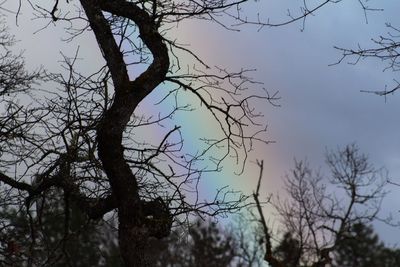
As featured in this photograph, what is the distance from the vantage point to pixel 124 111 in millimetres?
6051

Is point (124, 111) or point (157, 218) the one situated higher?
point (124, 111)

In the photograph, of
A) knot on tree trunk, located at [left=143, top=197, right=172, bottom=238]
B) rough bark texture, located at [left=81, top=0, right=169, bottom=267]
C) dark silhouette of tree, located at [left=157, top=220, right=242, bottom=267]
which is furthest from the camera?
dark silhouette of tree, located at [left=157, top=220, right=242, bottom=267]

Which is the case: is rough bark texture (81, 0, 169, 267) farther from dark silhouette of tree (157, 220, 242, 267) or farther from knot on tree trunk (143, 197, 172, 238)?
dark silhouette of tree (157, 220, 242, 267)

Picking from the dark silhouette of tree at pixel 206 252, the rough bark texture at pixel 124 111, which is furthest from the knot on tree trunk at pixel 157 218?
the dark silhouette of tree at pixel 206 252

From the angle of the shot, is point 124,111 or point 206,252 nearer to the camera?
point 124,111

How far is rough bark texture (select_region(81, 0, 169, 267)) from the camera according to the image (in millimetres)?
5762

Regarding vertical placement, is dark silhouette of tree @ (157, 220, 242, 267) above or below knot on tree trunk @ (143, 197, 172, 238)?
above

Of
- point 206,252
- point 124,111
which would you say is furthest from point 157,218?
point 206,252

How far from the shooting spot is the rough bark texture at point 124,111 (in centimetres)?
576

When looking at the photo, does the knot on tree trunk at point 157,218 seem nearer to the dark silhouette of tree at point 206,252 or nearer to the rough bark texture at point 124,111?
the rough bark texture at point 124,111

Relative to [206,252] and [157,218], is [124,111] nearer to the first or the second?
[157,218]

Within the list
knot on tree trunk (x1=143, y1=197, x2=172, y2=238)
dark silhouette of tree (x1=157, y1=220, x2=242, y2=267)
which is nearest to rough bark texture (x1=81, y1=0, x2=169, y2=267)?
knot on tree trunk (x1=143, y1=197, x2=172, y2=238)

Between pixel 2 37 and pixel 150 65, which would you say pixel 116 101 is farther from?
pixel 2 37

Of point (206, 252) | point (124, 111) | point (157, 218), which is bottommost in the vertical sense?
point (157, 218)
